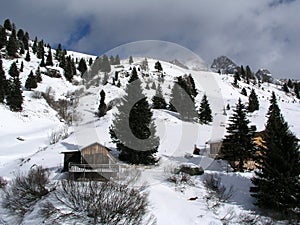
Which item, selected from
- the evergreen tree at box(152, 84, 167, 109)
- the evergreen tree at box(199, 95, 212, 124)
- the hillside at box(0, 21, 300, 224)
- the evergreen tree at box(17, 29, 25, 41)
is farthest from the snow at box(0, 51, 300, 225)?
the evergreen tree at box(17, 29, 25, 41)

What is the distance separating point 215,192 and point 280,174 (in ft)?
16.6

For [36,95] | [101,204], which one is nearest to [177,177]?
[101,204]

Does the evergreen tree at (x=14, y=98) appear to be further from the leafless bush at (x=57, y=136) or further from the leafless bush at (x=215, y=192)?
the leafless bush at (x=215, y=192)

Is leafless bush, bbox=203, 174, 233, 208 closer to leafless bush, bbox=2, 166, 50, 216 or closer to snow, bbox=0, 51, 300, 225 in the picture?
snow, bbox=0, 51, 300, 225

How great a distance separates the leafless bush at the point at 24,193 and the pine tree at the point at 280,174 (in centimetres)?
1527

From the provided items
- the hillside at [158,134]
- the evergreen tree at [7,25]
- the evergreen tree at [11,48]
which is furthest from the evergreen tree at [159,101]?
the evergreen tree at [7,25]

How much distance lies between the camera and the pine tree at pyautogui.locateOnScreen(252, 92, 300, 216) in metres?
18.8

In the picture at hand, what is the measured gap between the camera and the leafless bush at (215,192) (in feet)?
67.7

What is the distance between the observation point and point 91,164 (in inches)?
899

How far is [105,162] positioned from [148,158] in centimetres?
429

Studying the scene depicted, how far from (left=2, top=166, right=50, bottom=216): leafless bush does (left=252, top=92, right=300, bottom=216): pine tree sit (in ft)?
50.1

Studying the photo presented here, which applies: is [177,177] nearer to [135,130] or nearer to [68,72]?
[135,130]

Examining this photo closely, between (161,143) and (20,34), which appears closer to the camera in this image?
(161,143)

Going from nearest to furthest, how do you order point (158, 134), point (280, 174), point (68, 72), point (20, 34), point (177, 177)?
point (280, 174) < point (177, 177) < point (158, 134) < point (68, 72) < point (20, 34)
